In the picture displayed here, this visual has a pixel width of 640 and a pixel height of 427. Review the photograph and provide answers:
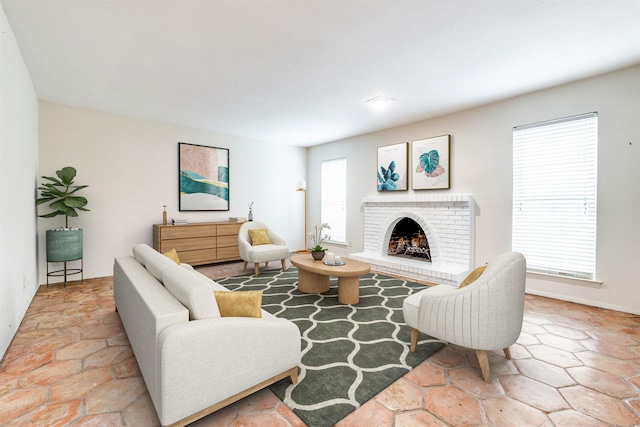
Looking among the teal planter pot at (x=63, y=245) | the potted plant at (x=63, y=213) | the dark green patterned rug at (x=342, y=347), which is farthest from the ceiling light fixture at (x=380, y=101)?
the teal planter pot at (x=63, y=245)

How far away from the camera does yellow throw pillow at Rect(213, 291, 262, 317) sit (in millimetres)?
1754

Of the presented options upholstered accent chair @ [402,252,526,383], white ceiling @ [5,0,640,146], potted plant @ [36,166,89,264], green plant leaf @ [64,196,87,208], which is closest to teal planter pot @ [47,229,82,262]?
potted plant @ [36,166,89,264]

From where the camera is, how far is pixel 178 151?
5.30 m

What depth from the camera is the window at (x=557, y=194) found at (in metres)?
3.36

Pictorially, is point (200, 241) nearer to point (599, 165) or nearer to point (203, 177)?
point (203, 177)

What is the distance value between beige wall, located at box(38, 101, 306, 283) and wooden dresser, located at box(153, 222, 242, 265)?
46 centimetres

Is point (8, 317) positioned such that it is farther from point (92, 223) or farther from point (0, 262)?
point (92, 223)

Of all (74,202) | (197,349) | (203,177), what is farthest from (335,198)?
(197,349)

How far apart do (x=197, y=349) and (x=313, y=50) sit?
2.58 m

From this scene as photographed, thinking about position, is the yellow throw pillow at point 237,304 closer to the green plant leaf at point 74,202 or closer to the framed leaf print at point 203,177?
the green plant leaf at point 74,202

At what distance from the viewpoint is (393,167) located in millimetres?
5293

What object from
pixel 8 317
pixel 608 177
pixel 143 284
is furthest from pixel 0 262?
pixel 608 177

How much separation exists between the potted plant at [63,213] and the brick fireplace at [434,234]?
428cm

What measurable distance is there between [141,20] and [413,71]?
8.35ft
